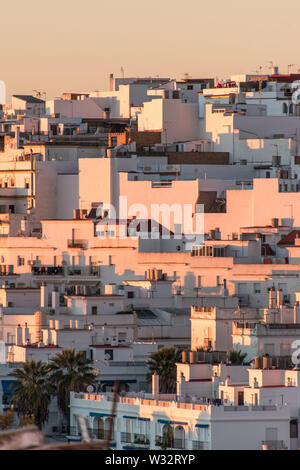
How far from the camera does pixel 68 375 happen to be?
73.4 metres

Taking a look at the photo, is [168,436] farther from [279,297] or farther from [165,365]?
[279,297]

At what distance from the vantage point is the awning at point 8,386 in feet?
245

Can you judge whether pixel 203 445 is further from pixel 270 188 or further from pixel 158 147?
pixel 158 147

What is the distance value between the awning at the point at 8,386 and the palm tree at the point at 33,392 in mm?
779

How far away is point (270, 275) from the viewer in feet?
298

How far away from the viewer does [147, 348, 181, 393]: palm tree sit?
73188 millimetres

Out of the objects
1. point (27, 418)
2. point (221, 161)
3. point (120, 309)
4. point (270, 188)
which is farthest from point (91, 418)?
point (221, 161)

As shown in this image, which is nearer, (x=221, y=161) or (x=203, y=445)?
(x=203, y=445)

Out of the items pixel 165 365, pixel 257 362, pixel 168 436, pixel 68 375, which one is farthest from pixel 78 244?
pixel 168 436

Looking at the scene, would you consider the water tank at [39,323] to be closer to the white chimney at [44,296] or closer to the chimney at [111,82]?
the white chimney at [44,296]

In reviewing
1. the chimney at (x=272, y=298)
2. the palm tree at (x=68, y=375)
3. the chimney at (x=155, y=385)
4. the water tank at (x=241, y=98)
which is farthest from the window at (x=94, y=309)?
the water tank at (x=241, y=98)

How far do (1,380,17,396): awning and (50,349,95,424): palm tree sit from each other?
138 cm

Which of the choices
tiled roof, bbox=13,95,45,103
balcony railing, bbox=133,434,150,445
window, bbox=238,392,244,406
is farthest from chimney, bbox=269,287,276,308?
tiled roof, bbox=13,95,45,103

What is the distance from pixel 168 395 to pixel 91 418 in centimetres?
261
